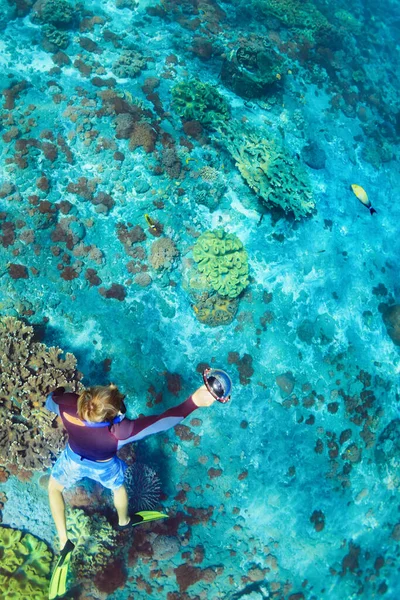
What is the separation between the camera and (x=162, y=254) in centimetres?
1043

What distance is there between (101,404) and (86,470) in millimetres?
1790

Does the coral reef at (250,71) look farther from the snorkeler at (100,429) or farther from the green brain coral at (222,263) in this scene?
the snorkeler at (100,429)

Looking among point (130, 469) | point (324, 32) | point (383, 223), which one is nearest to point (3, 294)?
point (130, 469)

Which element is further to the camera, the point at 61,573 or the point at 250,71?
the point at 250,71

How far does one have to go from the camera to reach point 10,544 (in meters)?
6.99

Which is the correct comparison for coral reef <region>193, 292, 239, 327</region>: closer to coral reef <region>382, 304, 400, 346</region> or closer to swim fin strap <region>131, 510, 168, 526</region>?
swim fin strap <region>131, 510, 168, 526</region>

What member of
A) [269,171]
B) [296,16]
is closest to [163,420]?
[269,171]

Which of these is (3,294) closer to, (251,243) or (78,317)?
(78,317)

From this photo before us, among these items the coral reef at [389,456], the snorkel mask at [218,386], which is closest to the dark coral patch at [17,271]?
the snorkel mask at [218,386]

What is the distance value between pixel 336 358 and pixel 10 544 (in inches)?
365

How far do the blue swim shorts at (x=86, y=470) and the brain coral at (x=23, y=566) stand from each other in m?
2.28

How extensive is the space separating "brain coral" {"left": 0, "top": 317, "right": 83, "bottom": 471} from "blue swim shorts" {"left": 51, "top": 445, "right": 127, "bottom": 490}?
1.57 metres

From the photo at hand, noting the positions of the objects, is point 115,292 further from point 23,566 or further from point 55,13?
point 55,13

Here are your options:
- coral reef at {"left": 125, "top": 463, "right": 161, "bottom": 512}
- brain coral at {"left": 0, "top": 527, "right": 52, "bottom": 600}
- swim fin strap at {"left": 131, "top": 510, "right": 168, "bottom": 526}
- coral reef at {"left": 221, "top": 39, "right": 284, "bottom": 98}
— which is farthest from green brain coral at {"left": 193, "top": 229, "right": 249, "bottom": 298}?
coral reef at {"left": 221, "top": 39, "right": 284, "bottom": 98}
